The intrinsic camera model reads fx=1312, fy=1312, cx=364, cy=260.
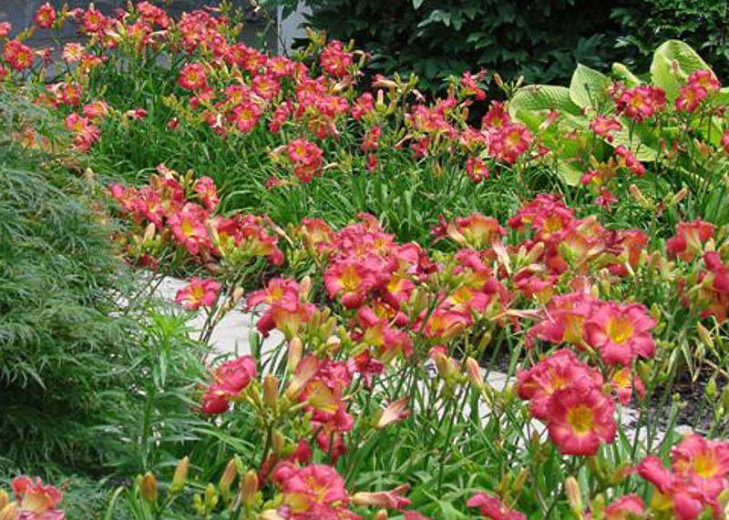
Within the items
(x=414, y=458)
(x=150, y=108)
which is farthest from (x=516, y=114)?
(x=414, y=458)

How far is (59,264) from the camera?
293 centimetres

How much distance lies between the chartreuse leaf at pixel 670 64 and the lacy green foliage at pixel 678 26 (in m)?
0.40

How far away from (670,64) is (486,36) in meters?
1.39

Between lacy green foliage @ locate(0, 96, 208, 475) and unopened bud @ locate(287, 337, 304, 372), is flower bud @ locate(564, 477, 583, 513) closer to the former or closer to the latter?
unopened bud @ locate(287, 337, 304, 372)

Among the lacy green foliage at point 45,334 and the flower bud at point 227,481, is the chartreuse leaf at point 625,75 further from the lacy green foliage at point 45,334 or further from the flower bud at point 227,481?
the flower bud at point 227,481

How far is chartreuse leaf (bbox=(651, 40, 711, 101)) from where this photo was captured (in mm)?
6254

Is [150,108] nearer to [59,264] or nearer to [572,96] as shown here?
[572,96]

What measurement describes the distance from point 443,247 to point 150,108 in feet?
7.15

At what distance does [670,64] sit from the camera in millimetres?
6246

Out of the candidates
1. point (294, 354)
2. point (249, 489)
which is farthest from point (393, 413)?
point (249, 489)

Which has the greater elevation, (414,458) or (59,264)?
(59,264)

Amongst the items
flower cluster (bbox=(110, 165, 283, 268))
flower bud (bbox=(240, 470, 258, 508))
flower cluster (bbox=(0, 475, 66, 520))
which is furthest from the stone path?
flower cluster (bbox=(0, 475, 66, 520))

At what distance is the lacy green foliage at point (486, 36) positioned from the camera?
7.30 metres

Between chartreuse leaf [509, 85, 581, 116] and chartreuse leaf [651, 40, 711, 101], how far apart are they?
0.45m
